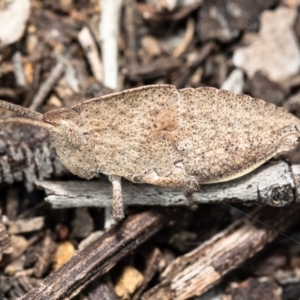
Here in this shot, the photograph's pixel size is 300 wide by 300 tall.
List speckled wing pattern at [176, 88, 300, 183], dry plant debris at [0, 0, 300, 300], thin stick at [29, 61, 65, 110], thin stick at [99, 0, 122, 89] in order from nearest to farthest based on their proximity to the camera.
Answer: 1. speckled wing pattern at [176, 88, 300, 183]
2. dry plant debris at [0, 0, 300, 300]
3. thin stick at [29, 61, 65, 110]
4. thin stick at [99, 0, 122, 89]

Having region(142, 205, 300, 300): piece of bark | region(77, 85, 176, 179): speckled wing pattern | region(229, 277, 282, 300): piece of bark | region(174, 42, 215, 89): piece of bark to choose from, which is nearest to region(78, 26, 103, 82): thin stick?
region(174, 42, 215, 89): piece of bark

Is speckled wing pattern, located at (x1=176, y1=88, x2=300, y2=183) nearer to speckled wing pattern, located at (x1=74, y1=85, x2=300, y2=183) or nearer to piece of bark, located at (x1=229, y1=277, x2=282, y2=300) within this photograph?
speckled wing pattern, located at (x1=74, y1=85, x2=300, y2=183)

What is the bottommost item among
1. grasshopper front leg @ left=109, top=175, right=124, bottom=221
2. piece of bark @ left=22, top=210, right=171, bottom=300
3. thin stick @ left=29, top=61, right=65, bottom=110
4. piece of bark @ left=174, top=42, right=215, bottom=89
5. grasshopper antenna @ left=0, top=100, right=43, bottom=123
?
piece of bark @ left=22, top=210, right=171, bottom=300

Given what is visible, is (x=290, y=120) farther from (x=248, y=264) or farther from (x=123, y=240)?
(x=123, y=240)

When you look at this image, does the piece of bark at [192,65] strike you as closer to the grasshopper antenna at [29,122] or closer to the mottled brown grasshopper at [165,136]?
the mottled brown grasshopper at [165,136]

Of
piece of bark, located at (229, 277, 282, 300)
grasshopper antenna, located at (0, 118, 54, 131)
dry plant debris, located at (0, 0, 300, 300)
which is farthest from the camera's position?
piece of bark, located at (229, 277, 282, 300)

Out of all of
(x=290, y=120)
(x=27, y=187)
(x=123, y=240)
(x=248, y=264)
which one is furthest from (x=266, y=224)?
(x=27, y=187)
